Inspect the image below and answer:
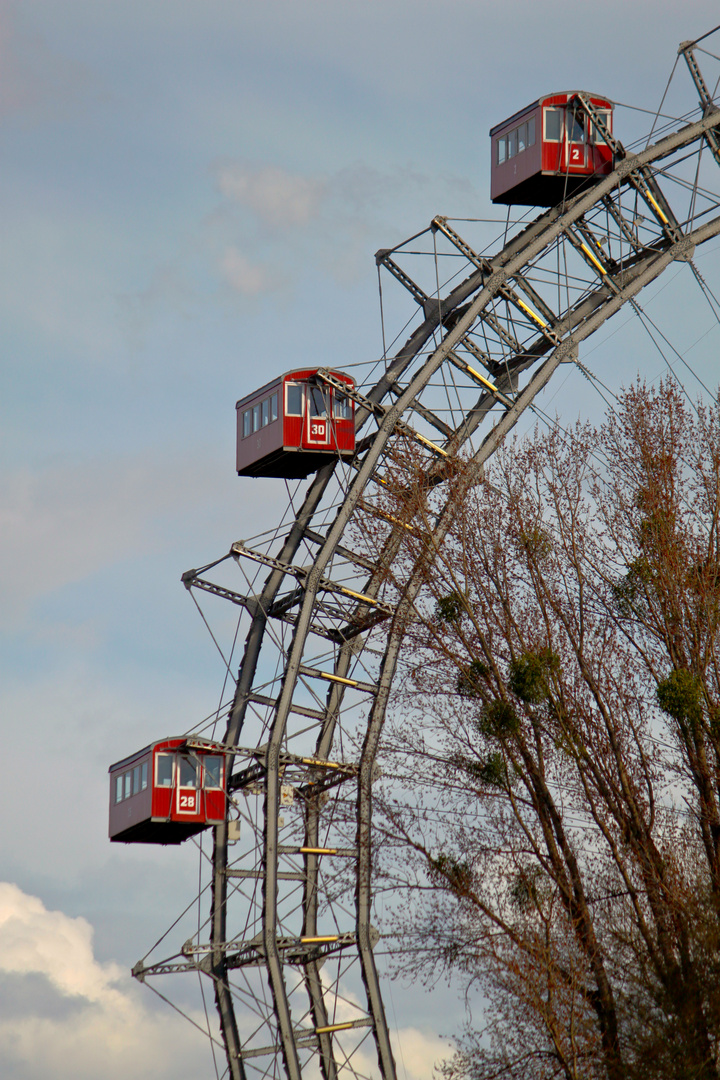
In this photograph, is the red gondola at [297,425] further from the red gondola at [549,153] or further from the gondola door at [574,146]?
the gondola door at [574,146]

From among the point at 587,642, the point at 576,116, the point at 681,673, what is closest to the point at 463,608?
the point at 587,642

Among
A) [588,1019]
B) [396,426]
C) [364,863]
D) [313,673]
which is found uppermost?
[396,426]

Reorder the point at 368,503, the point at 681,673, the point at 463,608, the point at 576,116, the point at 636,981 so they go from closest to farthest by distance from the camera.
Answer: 1. the point at 636,981
2. the point at 681,673
3. the point at 463,608
4. the point at 368,503
5. the point at 576,116

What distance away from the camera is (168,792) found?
3647cm

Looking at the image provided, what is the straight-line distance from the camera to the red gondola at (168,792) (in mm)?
36469

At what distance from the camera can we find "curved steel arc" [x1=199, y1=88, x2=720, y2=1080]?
3409cm

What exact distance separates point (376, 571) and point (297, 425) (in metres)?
5.32

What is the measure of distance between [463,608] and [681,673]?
16.7 feet

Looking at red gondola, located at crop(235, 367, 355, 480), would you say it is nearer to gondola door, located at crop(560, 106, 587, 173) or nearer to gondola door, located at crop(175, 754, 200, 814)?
gondola door, located at crop(175, 754, 200, 814)

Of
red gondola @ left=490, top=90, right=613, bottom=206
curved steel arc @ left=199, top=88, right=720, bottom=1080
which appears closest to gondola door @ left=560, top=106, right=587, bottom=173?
red gondola @ left=490, top=90, right=613, bottom=206

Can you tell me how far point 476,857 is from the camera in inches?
1147

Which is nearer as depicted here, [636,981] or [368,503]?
[636,981]

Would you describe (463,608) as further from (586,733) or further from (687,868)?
(687,868)

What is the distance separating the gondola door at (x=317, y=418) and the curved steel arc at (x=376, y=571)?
1.19 m
